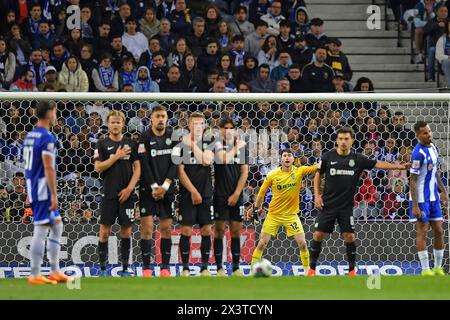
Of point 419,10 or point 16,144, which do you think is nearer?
point 16,144

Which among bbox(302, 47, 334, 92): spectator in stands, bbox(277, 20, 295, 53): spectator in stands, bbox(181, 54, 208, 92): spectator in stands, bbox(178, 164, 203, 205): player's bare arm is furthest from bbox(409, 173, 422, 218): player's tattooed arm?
bbox(277, 20, 295, 53): spectator in stands

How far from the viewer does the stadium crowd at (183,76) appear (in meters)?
16.2

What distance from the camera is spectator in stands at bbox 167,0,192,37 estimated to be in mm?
20375

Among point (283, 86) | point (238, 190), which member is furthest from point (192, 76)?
point (238, 190)

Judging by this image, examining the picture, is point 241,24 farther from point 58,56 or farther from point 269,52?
point 58,56

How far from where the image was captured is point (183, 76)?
1923 centimetres

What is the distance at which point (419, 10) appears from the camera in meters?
22.0

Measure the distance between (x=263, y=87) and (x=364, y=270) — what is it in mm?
4384

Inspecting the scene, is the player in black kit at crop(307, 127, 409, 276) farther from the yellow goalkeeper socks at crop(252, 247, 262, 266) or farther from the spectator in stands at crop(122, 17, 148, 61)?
the spectator in stands at crop(122, 17, 148, 61)

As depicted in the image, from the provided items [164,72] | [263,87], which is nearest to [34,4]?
[164,72]

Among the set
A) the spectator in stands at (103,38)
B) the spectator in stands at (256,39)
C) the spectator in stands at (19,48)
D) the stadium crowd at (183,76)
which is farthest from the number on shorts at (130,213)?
the spectator in stands at (256,39)

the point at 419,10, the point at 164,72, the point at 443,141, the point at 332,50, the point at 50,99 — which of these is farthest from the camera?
the point at 419,10

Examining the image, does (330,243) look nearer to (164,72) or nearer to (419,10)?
(164,72)

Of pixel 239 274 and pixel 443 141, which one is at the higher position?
pixel 443 141
